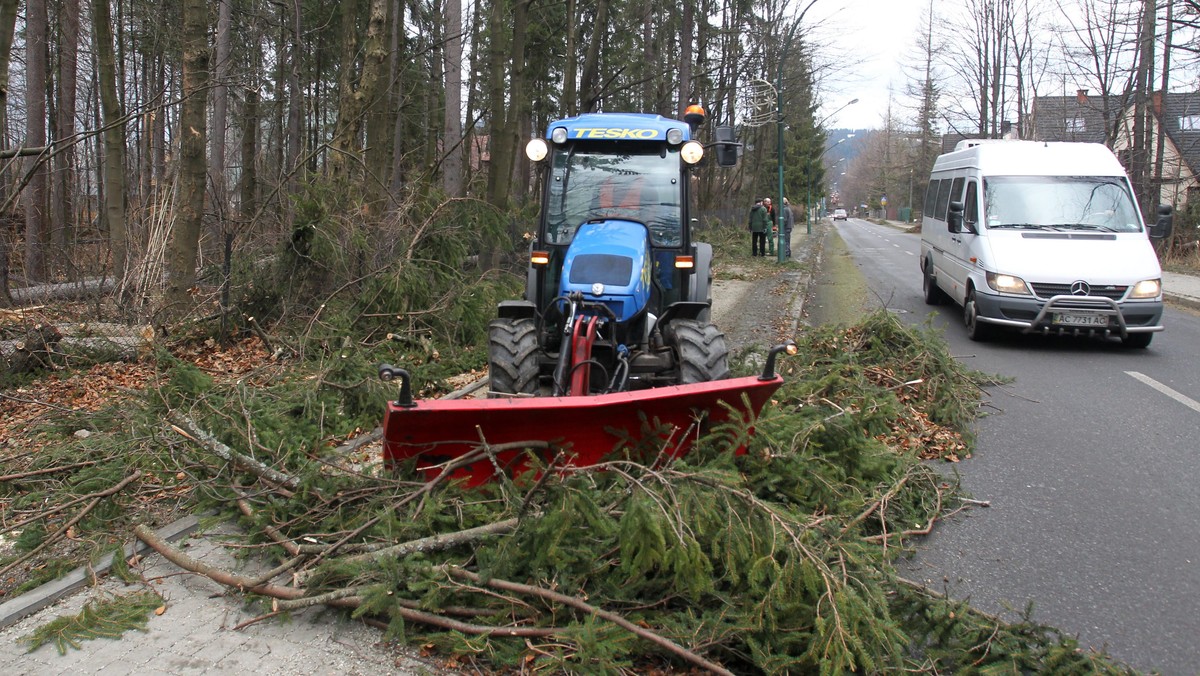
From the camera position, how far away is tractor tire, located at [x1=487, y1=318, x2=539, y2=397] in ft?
21.0

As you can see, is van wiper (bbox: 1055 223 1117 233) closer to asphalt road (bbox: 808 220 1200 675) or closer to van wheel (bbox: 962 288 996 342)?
van wheel (bbox: 962 288 996 342)

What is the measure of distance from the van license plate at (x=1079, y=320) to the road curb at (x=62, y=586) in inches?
A: 391

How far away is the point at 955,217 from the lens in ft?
41.4

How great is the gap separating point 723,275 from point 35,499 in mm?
16259

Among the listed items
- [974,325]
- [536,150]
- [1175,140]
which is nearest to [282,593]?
[536,150]

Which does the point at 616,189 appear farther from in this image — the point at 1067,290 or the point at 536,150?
the point at 1067,290

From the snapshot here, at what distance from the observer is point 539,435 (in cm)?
462

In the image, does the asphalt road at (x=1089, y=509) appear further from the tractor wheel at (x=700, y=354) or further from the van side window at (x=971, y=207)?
the van side window at (x=971, y=207)

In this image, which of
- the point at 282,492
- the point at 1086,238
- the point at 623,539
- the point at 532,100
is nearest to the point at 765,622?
the point at 623,539

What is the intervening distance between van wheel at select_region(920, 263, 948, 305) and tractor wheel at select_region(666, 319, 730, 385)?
10.3 meters

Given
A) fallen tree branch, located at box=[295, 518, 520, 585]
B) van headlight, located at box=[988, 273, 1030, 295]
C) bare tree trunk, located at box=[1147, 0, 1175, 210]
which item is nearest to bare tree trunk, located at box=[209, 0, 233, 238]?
fallen tree branch, located at box=[295, 518, 520, 585]

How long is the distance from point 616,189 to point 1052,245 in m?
6.48

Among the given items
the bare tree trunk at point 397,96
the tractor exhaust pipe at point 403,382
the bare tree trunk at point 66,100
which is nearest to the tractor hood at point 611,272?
the tractor exhaust pipe at point 403,382

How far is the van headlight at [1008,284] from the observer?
10.7 metres
